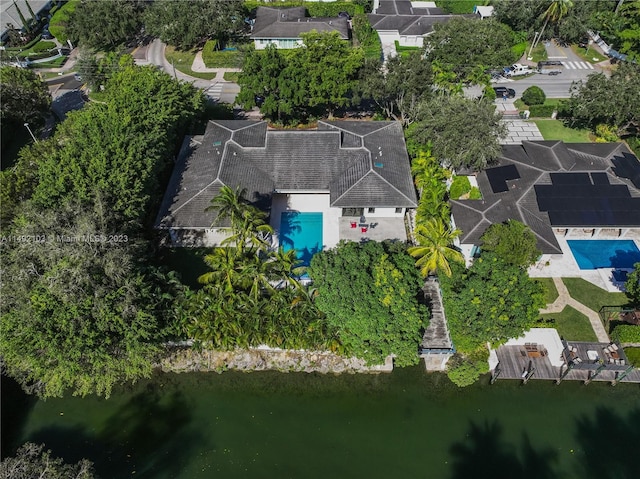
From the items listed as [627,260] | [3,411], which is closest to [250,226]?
[3,411]

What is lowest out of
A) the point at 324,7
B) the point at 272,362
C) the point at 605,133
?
the point at 272,362

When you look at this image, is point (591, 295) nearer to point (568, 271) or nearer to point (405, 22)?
point (568, 271)

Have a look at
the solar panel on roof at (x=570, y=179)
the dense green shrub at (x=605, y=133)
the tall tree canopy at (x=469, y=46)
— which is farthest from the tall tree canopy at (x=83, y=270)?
the dense green shrub at (x=605, y=133)

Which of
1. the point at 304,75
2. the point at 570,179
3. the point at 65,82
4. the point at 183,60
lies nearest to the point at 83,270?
the point at 304,75

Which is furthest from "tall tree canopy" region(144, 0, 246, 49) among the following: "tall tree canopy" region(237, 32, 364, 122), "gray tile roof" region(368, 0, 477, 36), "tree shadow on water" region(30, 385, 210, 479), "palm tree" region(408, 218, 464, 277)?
"tree shadow on water" region(30, 385, 210, 479)

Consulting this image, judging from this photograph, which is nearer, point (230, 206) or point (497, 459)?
point (497, 459)

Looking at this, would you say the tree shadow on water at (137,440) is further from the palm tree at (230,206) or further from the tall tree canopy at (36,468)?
the palm tree at (230,206)
